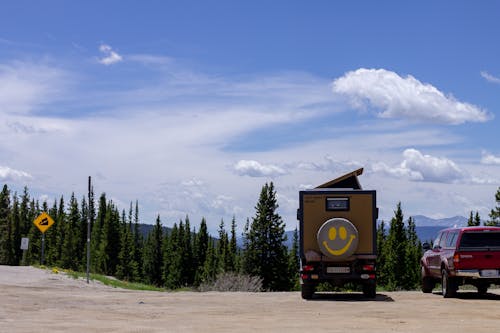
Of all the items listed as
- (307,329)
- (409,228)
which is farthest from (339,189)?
(409,228)

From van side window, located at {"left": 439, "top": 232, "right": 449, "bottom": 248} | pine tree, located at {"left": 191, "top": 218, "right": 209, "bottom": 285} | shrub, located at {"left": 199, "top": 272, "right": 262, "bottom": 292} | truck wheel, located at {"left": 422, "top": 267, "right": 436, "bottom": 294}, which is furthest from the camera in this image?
pine tree, located at {"left": 191, "top": 218, "right": 209, "bottom": 285}

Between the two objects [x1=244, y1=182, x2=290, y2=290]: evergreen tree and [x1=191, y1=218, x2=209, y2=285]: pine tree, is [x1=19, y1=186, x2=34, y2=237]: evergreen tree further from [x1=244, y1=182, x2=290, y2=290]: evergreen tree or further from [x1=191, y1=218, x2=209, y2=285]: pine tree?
[x1=244, y1=182, x2=290, y2=290]: evergreen tree

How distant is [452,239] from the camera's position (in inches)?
849

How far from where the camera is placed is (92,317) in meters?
14.9

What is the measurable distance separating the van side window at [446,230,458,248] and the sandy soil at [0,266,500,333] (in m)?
1.61

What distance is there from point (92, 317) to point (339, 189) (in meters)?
9.26

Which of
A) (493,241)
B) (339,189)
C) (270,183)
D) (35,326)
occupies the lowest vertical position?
(35,326)

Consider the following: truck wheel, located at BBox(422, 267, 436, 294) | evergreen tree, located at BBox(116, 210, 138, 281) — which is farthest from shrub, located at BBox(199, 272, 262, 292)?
evergreen tree, located at BBox(116, 210, 138, 281)

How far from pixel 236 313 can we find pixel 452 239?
27.2ft

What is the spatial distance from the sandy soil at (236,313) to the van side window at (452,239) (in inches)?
63.3

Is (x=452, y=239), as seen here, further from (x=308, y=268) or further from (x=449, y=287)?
(x=308, y=268)

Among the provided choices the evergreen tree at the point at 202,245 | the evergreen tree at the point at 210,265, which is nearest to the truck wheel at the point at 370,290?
the evergreen tree at the point at 210,265

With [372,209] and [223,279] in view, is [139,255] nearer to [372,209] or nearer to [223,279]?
[223,279]

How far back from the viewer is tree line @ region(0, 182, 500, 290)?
237ft
